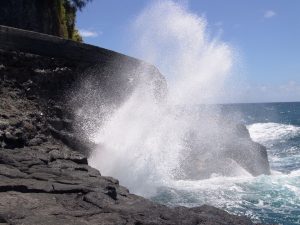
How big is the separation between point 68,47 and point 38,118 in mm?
1970

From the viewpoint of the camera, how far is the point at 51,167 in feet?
20.0

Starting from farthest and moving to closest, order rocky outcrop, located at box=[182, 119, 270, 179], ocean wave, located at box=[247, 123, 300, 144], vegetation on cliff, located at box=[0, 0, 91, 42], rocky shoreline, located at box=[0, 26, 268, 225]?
ocean wave, located at box=[247, 123, 300, 144] → vegetation on cliff, located at box=[0, 0, 91, 42] → rocky outcrop, located at box=[182, 119, 270, 179] → rocky shoreline, located at box=[0, 26, 268, 225]


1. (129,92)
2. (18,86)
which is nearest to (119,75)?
(129,92)

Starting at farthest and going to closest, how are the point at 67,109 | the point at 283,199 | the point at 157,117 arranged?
the point at 157,117 → the point at 283,199 → the point at 67,109

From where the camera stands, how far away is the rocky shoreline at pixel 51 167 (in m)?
4.48

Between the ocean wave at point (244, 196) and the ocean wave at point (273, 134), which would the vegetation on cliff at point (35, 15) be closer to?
the ocean wave at point (244, 196)

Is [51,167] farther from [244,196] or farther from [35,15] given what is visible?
[35,15]

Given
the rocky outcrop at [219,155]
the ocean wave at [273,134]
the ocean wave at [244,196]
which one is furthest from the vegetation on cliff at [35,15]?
the ocean wave at [273,134]

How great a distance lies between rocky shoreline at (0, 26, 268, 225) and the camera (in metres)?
4.48

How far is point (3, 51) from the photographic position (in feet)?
27.2

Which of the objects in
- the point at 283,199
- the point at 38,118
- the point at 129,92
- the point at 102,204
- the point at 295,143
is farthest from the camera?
the point at 295,143

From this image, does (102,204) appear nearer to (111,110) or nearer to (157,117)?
(111,110)

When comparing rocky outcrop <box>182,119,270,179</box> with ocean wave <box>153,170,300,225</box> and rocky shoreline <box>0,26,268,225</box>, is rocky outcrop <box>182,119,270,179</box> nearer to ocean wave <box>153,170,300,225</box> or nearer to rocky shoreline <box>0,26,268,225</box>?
ocean wave <box>153,170,300,225</box>

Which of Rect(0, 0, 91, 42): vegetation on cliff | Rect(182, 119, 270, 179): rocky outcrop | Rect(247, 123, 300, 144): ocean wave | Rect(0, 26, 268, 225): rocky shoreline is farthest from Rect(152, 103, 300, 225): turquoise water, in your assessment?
Rect(247, 123, 300, 144): ocean wave
